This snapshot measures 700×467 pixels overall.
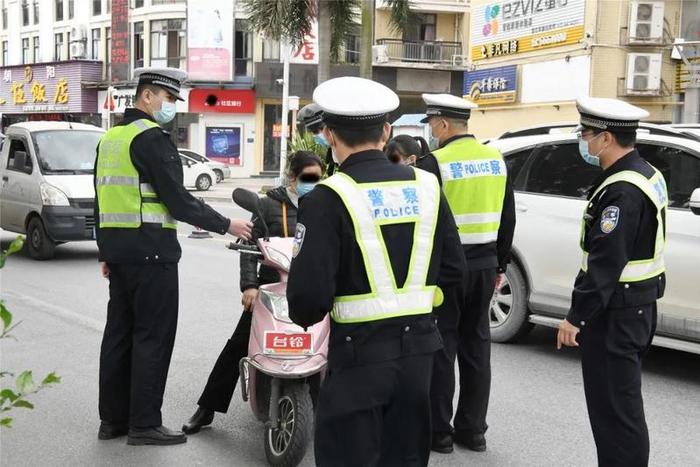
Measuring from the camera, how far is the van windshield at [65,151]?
42.3 ft

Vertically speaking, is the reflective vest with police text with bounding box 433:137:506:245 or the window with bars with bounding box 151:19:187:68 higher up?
the window with bars with bounding box 151:19:187:68

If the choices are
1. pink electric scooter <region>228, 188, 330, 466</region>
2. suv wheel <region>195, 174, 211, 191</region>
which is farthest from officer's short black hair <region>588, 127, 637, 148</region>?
suv wheel <region>195, 174, 211, 191</region>

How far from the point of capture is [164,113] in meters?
5.19

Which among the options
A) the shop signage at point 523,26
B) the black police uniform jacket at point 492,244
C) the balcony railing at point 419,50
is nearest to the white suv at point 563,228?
the black police uniform jacket at point 492,244

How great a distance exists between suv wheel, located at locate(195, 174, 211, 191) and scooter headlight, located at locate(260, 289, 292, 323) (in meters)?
26.9

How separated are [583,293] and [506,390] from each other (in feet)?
8.34

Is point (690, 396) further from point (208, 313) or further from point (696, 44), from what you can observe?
point (696, 44)

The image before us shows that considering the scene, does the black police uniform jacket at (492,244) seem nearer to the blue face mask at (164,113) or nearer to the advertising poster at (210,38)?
the blue face mask at (164,113)

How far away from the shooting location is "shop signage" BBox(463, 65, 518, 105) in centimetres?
3281

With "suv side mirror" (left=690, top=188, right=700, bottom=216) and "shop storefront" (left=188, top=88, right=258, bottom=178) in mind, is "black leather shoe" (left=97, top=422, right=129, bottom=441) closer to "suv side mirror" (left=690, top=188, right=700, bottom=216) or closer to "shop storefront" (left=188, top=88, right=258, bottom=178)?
"suv side mirror" (left=690, top=188, right=700, bottom=216)

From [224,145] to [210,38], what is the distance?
5.00 meters

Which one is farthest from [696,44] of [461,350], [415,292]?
[415,292]

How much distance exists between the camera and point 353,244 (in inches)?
122

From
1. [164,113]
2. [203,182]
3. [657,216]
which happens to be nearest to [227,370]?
[164,113]
